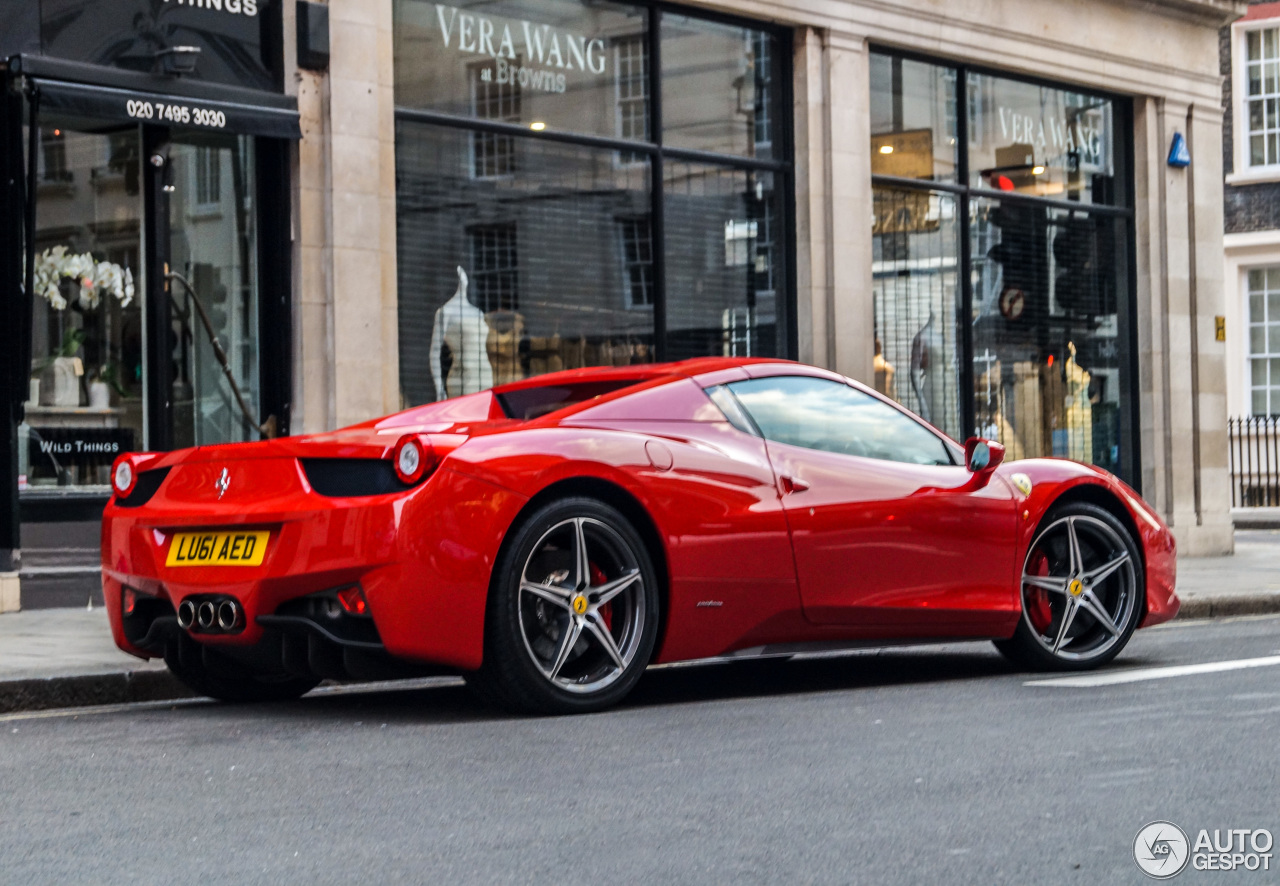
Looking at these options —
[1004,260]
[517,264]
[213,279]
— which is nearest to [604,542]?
[213,279]

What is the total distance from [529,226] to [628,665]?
687cm

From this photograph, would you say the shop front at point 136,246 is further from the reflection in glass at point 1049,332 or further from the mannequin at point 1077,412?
the mannequin at point 1077,412

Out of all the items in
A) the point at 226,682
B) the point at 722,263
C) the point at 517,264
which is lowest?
the point at 226,682

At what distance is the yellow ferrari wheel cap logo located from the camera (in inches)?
291

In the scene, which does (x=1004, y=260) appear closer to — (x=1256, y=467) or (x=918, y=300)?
(x=918, y=300)

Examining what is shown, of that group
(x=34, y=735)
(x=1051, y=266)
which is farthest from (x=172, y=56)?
(x=1051, y=266)

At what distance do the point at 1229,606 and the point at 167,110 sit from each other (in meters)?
7.15

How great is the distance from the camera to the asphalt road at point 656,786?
3811 mm

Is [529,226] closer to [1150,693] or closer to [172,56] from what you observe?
[172,56]

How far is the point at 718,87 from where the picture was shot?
14078mm

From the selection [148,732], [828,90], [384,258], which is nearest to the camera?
[148,732]

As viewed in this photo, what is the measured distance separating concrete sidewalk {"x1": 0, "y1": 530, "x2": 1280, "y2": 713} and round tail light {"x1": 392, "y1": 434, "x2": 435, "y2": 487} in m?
1.98

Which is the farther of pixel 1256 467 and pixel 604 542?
pixel 1256 467

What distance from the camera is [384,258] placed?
457 inches
